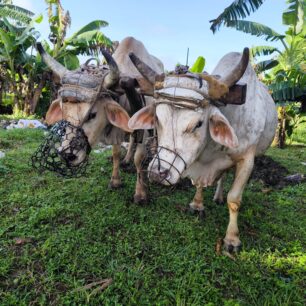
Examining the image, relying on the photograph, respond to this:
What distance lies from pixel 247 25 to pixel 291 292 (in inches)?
306

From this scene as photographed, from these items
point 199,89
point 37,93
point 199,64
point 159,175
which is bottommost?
point 159,175

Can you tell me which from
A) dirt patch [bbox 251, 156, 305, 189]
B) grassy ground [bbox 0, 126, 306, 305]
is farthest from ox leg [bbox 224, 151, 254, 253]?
dirt patch [bbox 251, 156, 305, 189]

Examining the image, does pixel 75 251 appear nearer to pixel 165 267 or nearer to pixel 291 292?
pixel 165 267

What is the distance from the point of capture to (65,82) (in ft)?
9.97

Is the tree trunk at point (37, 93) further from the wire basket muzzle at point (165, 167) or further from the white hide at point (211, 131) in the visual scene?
the wire basket muzzle at point (165, 167)

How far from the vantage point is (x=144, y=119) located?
2.75 meters

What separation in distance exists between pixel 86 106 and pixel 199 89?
1.17 m

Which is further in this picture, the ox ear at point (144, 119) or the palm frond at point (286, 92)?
the palm frond at point (286, 92)

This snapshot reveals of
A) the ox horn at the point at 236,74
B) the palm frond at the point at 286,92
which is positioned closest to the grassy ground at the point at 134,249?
the ox horn at the point at 236,74

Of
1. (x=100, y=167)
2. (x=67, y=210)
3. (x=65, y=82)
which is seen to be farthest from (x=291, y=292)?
(x=100, y=167)

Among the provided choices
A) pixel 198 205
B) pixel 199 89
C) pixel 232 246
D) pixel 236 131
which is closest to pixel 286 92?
pixel 198 205

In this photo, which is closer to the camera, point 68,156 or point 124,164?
point 68,156

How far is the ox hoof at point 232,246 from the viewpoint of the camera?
3.04m

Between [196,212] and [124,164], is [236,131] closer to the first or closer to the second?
[196,212]
